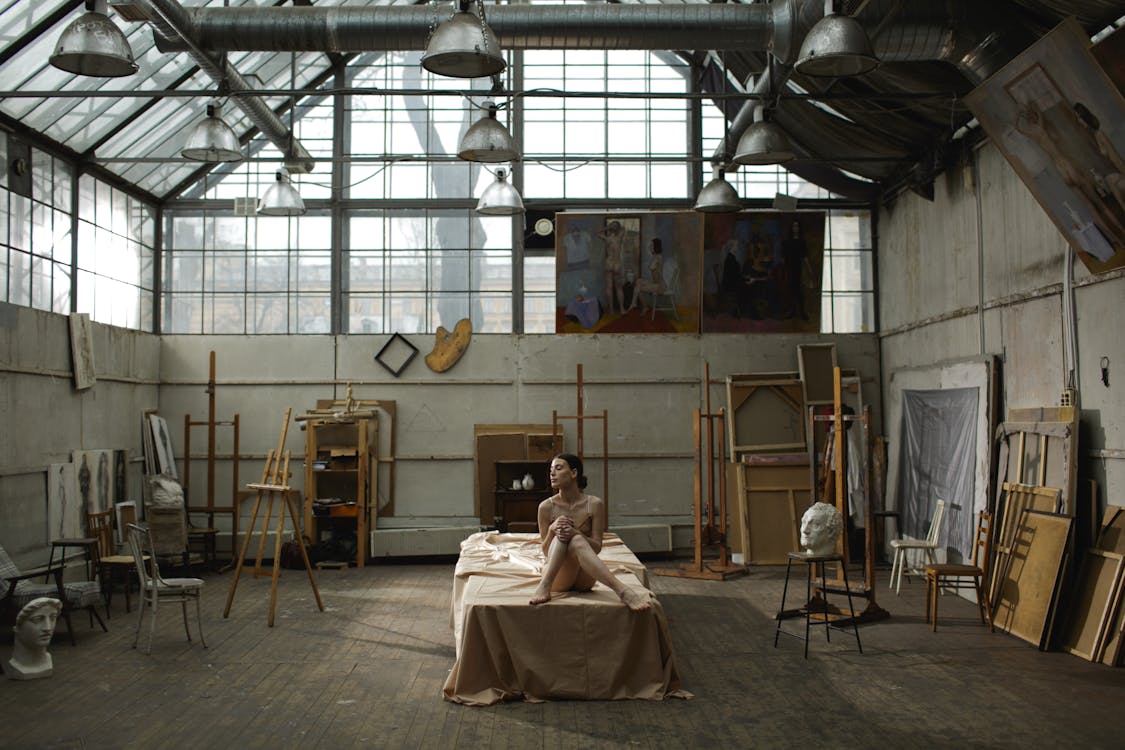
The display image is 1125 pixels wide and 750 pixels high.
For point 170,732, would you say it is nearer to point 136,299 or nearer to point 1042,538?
point 1042,538

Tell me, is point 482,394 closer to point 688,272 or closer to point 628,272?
point 628,272

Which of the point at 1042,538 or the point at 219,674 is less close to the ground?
the point at 1042,538

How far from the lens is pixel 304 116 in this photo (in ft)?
44.9

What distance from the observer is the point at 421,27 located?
26.8 feet

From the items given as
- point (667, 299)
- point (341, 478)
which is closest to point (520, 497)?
point (341, 478)

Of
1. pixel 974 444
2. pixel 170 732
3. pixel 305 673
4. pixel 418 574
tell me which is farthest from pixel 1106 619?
pixel 418 574

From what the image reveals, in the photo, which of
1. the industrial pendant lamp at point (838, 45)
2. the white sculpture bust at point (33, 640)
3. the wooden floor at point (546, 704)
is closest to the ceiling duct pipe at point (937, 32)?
the industrial pendant lamp at point (838, 45)

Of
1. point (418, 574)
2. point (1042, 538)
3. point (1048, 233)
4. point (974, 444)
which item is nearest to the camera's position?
point (1042, 538)

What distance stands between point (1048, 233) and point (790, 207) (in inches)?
158

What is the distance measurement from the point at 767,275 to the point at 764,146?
5238mm

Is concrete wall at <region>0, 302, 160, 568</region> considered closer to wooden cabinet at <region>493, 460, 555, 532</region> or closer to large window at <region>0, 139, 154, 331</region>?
large window at <region>0, 139, 154, 331</region>

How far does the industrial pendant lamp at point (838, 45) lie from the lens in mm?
6184

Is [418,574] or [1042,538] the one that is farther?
[418,574]

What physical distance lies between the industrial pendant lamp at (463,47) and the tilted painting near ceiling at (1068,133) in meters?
3.54
